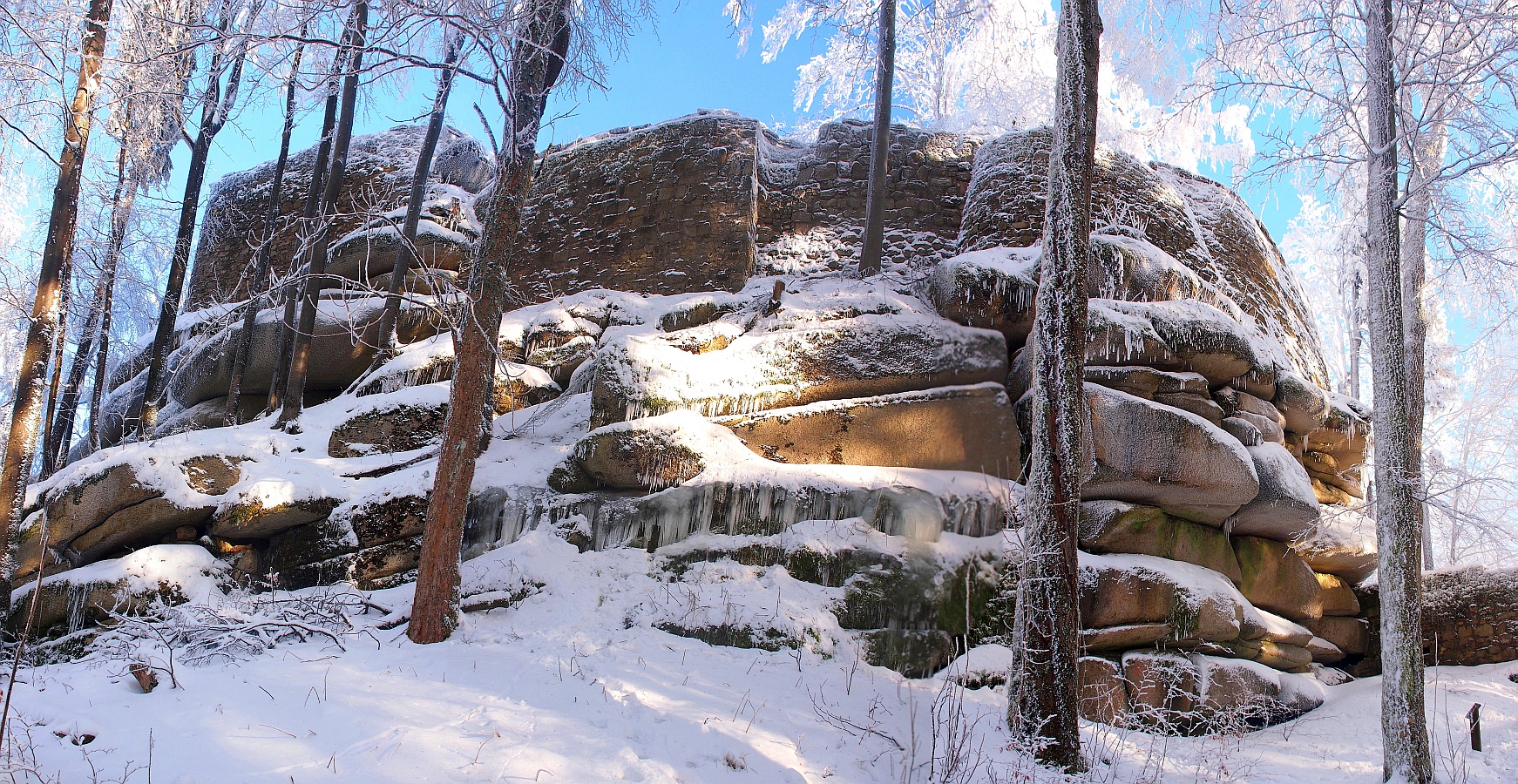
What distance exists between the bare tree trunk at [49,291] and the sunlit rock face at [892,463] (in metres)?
0.70

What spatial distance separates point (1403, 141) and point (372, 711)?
8210mm

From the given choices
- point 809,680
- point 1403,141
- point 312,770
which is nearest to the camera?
point 312,770

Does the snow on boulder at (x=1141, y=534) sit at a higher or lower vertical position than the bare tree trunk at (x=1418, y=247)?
lower

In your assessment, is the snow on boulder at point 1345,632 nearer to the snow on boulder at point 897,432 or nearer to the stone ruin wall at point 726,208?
the snow on boulder at point 897,432

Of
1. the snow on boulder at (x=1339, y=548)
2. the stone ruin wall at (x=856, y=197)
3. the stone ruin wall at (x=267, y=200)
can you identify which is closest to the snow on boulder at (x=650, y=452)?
the stone ruin wall at (x=856, y=197)

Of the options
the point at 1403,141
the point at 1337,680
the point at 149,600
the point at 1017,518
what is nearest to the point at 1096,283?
the point at 1403,141

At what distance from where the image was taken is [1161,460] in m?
7.22

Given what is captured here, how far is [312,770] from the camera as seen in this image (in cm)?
330

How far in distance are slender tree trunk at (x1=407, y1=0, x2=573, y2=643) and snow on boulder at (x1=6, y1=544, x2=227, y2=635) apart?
2847 mm

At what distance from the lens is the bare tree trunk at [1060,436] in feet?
15.3

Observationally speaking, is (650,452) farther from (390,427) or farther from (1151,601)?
(1151,601)

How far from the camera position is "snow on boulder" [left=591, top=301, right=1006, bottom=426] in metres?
8.02

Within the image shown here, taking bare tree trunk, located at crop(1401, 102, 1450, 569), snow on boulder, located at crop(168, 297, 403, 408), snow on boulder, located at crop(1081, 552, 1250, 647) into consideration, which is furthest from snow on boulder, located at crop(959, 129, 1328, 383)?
snow on boulder, located at crop(168, 297, 403, 408)

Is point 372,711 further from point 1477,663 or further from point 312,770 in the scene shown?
point 1477,663
